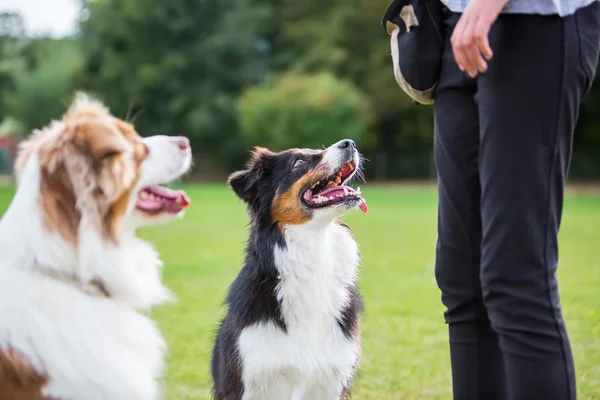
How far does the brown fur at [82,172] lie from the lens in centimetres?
198

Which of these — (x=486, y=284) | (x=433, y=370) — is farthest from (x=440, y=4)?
(x=433, y=370)

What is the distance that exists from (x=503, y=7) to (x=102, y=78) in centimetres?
3655

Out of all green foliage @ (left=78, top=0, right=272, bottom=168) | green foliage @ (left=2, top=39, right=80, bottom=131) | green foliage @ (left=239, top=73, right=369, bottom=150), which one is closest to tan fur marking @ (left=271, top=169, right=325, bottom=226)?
green foliage @ (left=239, top=73, right=369, bottom=150)

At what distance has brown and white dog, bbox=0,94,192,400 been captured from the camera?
195cm

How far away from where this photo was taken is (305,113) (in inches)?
1186

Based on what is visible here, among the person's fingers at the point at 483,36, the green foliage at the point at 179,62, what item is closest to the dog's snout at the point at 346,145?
the person's fingers at the point at 483,36

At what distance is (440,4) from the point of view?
223 centimetres

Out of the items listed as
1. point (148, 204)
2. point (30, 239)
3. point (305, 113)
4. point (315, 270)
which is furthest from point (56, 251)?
→ point (305, 113)

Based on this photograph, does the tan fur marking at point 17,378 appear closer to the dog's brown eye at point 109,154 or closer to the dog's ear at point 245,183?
the dog's brown eye at point 109,154

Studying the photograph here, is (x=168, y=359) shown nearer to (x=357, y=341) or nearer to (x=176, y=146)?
(x=357, y=341)

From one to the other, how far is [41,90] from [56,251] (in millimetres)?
40346

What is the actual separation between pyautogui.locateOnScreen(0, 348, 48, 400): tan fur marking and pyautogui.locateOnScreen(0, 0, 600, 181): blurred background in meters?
28.3

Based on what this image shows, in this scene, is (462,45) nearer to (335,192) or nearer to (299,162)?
(335,192)

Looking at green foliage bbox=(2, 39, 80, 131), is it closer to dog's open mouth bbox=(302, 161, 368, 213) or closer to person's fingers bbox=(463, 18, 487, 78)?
dog's open mouth bbox=(302, 161, 368, 213)
